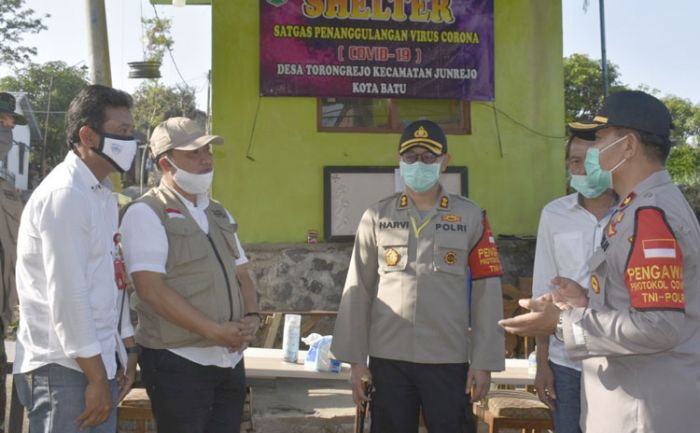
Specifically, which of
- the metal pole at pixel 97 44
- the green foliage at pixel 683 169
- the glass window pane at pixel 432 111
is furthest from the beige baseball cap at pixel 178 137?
the green foliage at pixel 683 169

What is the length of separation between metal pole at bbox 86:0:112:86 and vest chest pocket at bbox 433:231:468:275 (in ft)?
14.9

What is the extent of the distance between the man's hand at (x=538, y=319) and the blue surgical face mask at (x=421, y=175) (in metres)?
1.04

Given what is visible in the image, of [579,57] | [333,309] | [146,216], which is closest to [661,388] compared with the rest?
[146,216]

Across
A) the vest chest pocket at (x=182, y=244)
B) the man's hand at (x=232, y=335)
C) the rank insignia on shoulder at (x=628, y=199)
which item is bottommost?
the man's hand at (x=232, y=335)

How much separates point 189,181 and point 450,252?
1.26m

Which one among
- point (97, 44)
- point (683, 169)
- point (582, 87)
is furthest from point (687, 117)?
point (97, 44)

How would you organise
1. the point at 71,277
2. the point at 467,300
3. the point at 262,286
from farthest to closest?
the point at 262,286, the point at 467,300, the point at 71,277

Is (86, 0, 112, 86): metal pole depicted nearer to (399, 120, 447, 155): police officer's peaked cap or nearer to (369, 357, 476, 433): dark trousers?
(399, 120, 447, 155): police officer's peaked cap

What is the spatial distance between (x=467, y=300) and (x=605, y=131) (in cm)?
124

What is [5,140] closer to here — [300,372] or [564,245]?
[300,372]

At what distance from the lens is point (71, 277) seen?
2.56 meters

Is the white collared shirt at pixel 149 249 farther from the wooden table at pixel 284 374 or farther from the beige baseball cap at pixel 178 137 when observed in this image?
the wooden table at pixel 284 374

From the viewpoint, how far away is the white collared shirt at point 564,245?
354 centimetres

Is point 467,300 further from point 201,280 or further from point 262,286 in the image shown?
point 262,286
